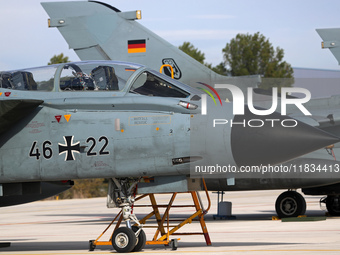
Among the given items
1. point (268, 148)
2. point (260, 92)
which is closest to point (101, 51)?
point (260, 92)

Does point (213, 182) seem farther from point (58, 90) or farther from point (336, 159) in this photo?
point (58, 90)

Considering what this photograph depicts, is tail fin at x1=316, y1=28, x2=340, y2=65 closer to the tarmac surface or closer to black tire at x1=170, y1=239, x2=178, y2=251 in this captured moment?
the tarmac surface

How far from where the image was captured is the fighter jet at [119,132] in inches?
364

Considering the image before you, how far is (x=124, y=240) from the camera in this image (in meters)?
9.97

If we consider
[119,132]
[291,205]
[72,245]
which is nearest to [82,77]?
[119,132]

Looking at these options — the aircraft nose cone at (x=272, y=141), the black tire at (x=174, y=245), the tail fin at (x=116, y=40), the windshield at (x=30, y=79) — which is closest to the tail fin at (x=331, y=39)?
the tail fin at (x=116, y=40)

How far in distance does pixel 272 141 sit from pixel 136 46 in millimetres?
11922

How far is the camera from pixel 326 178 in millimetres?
16594

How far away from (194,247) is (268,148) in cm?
286

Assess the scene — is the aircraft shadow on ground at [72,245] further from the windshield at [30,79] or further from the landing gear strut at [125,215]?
the windshield at [30,79]

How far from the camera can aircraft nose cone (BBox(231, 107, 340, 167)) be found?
9086 mm

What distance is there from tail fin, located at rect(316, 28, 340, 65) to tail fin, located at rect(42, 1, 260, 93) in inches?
181

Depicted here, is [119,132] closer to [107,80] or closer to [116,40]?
[107,80]

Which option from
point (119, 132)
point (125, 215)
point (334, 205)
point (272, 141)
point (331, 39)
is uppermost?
point (331, 39)
